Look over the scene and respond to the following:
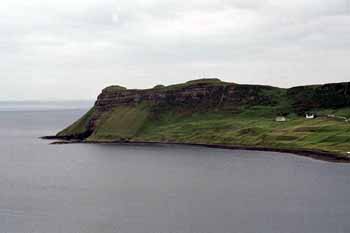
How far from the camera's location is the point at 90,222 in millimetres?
91875

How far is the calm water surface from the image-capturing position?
88850 mm

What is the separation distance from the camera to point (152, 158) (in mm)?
186625

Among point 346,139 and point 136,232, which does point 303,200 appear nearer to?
point 136,232

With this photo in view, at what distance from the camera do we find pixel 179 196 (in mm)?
113562

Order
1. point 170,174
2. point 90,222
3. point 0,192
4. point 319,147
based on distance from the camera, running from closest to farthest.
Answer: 1. point 90,222
2. point 0,192
3. point 170,174
4. point 319,147

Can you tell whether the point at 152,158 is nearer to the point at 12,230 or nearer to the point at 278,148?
the point at 278,148

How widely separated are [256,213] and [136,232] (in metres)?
21.8

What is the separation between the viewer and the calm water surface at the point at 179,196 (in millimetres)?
88850

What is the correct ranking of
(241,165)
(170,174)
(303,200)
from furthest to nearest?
(241,165), (170,174), (303,200)

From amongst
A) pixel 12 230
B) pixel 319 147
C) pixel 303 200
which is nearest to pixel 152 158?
pixel 319 147

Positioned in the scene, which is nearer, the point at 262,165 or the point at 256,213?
the point at 256,213

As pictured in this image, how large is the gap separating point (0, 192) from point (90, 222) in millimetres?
39499

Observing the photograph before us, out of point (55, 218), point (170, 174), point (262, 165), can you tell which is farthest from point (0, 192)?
point (262, 165)

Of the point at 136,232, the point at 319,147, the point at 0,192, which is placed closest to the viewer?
the point at 136,232
